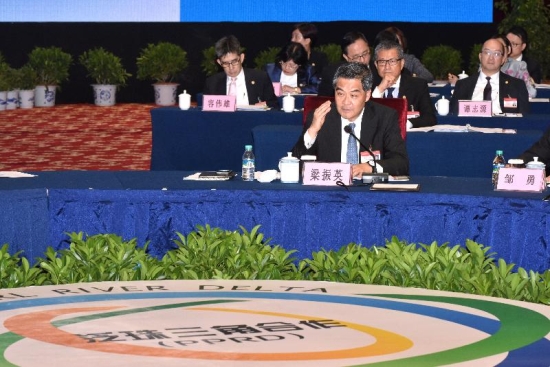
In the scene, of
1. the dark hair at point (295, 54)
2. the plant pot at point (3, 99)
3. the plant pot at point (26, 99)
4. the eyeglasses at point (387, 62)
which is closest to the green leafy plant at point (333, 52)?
the plant pot at point (26, 99)

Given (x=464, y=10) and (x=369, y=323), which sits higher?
(x=464, y=10)

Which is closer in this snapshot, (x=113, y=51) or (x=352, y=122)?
(x=352, y=122)

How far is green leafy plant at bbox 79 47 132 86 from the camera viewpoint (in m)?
15.5

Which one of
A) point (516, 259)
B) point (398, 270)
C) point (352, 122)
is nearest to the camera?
point (398, 270)

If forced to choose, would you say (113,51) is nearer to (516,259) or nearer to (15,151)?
(15,151)

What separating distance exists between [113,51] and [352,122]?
1061 centimetres

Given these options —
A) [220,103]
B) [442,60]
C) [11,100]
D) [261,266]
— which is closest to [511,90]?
[220,103]

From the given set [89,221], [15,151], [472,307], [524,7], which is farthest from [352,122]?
[524,7]

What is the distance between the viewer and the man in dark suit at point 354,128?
5656 mm

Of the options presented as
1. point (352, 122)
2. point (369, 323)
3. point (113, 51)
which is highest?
point (113, 51)

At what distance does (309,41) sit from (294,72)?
83 cm

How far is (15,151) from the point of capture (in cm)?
1110

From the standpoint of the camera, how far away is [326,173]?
511 centimetres

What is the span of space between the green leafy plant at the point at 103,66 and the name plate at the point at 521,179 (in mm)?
11008
